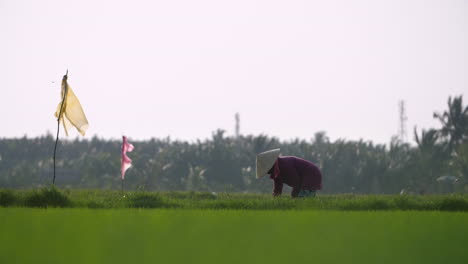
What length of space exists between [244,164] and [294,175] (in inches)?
1192

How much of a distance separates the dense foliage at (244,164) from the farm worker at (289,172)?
2203 centimetres

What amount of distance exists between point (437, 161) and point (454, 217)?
89.6 feet

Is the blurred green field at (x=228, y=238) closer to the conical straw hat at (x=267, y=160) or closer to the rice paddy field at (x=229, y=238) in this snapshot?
the rice paddy field at (x=229, y=238)

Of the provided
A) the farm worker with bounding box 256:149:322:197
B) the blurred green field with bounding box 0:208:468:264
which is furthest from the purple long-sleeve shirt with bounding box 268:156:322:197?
the blurred green field with bounding box 0:208:468:264

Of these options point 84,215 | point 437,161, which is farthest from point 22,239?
point 437,161

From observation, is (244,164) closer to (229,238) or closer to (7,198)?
(7,198)

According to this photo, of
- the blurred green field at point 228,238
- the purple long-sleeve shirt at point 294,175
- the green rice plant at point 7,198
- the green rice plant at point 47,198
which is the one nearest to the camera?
the blurred green field at point 228,238

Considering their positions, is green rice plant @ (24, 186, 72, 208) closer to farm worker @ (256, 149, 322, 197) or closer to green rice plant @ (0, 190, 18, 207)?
green rice plant @ (0, 190, 18, 207)

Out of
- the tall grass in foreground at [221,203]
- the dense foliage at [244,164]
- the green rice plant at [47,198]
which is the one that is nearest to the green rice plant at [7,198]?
the tall grass in foreground at [221,203]

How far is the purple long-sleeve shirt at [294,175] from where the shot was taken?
33.9 ft

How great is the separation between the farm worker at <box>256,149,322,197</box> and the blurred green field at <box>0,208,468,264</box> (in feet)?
11.7

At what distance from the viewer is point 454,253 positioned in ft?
13.4

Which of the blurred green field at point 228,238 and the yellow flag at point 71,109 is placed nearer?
the blurred green field at point 228,238

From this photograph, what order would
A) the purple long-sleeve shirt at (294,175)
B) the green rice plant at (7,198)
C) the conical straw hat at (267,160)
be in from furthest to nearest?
the purple long-sleeve shirt at (294,175)
the conical straw hat at (267,160)
the green rice plant at (7,198)
